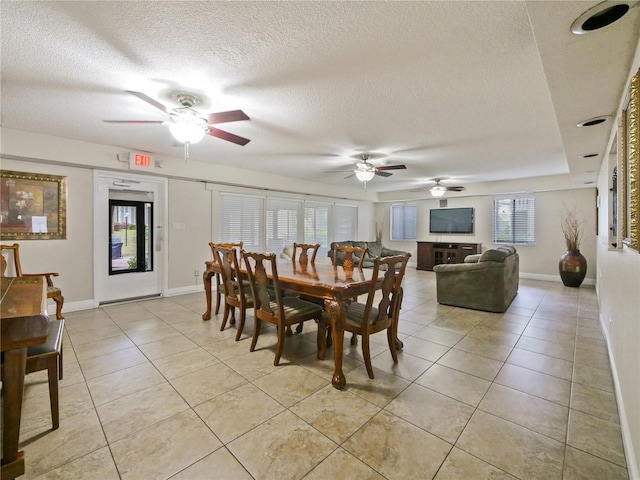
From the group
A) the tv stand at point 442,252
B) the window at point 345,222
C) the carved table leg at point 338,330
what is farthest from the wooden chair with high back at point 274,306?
the tv stand at point 442,252

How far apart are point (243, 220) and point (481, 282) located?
14.7 ft

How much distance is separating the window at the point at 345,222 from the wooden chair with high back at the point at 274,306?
5602mm

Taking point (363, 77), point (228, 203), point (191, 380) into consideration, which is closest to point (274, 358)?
point (191, 380)

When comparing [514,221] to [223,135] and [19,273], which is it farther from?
[19,273]

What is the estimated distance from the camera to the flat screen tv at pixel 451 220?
25.5 ft

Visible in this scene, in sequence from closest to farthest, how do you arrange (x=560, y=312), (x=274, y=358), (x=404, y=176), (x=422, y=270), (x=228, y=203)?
(x=274, y=358) → (x=560, y=312) → (x=228, y=203) → (x=404, y=176) → (x=422, y=270)

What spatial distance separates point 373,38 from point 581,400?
110 inches

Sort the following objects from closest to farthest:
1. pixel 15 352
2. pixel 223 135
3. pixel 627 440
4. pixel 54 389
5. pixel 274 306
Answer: pixel 15 352 → pixel 627 440 → pixel 54 389 → pixel 274 306 → pixel 223 135

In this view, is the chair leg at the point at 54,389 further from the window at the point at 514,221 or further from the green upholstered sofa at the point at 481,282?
the window at the point at 514,221

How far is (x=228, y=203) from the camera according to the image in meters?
5.80

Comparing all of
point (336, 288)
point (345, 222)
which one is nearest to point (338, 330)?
point (336, 288)

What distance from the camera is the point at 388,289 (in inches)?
95.7

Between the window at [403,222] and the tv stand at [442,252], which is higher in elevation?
the window at [403,222]

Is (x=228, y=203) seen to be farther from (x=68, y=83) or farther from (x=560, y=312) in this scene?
(x=560, y=312)
